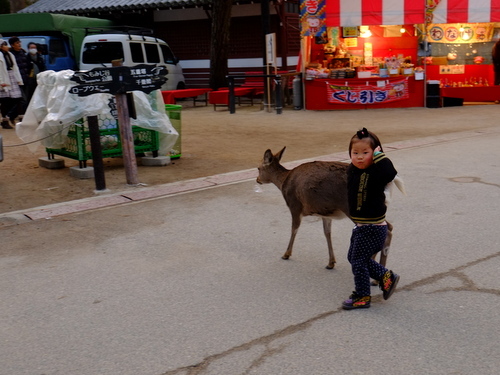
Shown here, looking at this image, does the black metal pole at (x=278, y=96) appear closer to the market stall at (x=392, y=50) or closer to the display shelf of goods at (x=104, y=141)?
the market stall at (x=392, y=50)

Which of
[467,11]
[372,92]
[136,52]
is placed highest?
[467,11]

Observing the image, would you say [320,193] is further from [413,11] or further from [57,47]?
[57,47]

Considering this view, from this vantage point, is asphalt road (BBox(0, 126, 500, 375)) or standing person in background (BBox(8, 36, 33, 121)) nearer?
asphalt road (BBox(0, 126, 500, 375))

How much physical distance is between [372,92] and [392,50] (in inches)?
77.0

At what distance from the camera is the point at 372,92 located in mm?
15922

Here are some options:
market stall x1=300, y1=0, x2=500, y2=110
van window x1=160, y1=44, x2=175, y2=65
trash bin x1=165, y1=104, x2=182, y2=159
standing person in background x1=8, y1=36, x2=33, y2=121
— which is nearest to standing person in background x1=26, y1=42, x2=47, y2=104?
standing person in background x1=8, y1=36, x2=33, y2=121

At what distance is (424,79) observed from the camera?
16016mm

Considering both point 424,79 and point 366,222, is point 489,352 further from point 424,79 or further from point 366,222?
point 424,79

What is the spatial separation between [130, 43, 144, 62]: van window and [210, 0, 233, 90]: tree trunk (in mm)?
2385

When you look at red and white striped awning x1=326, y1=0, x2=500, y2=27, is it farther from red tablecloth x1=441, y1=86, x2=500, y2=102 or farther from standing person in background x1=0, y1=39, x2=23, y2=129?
standing person in background x1=0, y1=39, x2=23, y2=129

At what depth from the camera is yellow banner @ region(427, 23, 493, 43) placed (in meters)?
16.9

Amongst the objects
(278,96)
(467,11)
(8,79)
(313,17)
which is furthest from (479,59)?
(8,79)

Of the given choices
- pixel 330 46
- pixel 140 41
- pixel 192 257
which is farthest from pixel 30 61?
pixel 192 257

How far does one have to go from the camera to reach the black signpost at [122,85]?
7.21 metres
